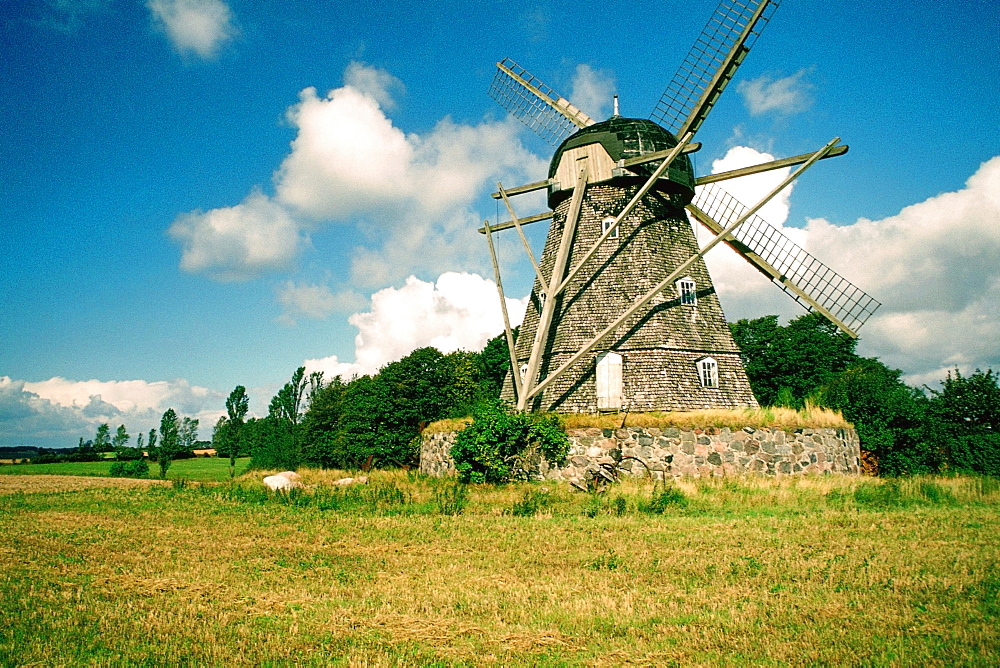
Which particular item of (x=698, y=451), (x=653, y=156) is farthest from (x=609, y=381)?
(x=653, y=156)

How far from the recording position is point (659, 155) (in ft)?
71.5

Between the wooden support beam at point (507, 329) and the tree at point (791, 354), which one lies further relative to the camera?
the tree at point (791, 354)

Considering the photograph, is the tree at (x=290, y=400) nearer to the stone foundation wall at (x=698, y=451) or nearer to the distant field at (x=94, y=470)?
the distant field at (x=94, y=470)

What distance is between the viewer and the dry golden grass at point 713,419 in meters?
19.4

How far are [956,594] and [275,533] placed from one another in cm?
982

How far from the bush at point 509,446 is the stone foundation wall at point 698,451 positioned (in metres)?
0.40

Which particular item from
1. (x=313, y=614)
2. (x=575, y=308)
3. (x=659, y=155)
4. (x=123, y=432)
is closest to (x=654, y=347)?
(x=575, y=308)

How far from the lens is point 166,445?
4962 cm

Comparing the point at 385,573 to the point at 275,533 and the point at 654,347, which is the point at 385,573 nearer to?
the point at 275,533

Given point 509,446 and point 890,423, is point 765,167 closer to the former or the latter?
point 890,423

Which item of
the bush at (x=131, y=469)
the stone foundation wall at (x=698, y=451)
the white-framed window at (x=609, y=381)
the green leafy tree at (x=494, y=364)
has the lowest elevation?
the bush at (x=131, y=469)

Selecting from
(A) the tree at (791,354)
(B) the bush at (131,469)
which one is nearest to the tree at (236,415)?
(B) the bush at (131,469)

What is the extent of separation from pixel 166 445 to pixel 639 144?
42.5 meters

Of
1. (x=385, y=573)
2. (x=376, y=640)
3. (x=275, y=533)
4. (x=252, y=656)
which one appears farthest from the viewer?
(x=275, y=533)
